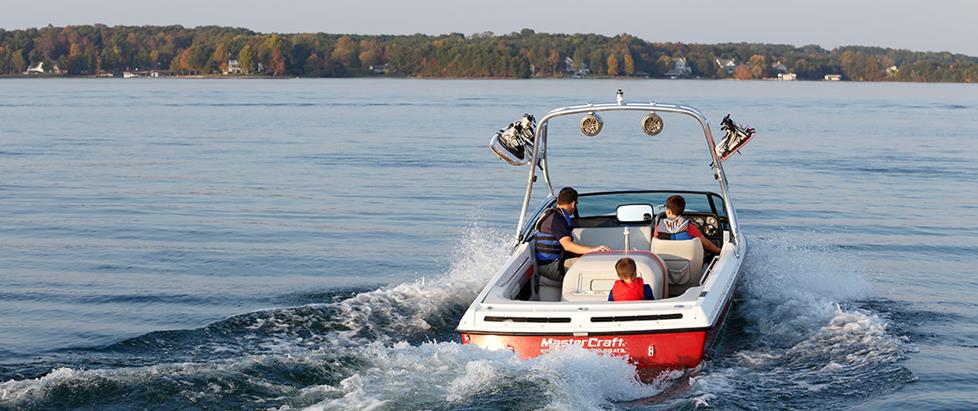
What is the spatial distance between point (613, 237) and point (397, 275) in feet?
10.4

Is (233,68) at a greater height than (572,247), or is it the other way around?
(572,247)

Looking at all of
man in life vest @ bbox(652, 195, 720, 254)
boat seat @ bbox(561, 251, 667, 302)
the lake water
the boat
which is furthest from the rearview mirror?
boat seat @ bbox(561, 251, 667, 302)

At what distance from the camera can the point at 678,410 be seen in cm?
848

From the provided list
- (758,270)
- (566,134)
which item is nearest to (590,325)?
(758,270)

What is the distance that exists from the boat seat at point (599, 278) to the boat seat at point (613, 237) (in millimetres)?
2296

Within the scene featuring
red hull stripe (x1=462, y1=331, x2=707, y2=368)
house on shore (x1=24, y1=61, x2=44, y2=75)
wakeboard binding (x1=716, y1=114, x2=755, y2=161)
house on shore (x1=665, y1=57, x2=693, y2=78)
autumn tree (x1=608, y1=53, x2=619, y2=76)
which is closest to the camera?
red hull stripe (x1=462, y1=331, x2=707, y2=368)

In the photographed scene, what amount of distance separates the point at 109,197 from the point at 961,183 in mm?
16508

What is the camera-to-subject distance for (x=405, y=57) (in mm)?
134250

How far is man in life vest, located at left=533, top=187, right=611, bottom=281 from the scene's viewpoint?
1131 cm

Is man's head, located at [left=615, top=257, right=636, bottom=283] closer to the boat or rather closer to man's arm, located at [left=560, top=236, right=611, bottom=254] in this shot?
the boat

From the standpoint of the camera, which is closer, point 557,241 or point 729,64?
point 557,241

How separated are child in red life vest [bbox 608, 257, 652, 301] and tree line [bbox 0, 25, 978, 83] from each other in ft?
397

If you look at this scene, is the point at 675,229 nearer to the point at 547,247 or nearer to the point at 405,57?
the point at 547,247

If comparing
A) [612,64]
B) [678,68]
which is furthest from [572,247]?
[678,68]
